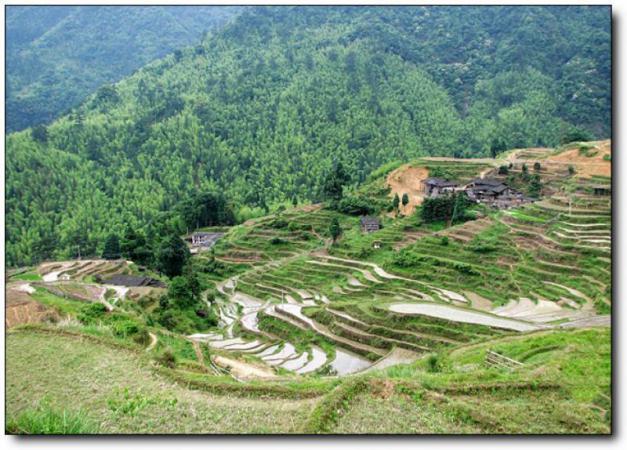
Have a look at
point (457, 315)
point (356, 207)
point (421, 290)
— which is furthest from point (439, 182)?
point (457, 315)

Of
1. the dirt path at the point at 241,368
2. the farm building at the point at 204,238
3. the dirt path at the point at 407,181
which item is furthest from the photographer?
the dirt path at the point at 407,181

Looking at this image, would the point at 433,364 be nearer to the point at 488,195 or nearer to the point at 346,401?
the point at 346,401

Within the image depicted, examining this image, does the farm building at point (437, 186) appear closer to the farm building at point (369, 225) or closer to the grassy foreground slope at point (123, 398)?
the farm building at point (369, 225)

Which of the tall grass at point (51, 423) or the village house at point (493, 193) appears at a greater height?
the tall grass at point (51, 423)

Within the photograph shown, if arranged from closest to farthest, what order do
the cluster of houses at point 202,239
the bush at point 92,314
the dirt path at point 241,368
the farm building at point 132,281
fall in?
the dirt path at point 241,368 → the bush at point 92,314 → the farm building at point 132,281 → the cluster of houses at point 202,239

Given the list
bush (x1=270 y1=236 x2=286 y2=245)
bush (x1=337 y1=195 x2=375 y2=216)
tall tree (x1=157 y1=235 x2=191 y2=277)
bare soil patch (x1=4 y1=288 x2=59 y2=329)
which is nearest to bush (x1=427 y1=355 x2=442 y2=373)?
bare soil patch (x1=4 y1=288 x2=59 y2=329)

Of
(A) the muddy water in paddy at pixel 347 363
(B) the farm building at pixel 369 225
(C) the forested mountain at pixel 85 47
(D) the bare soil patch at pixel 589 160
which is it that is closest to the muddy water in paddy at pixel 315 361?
(A) the muddy water in paddy at pixel 347 363

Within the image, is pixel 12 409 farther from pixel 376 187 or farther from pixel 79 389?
pixel 376 187
